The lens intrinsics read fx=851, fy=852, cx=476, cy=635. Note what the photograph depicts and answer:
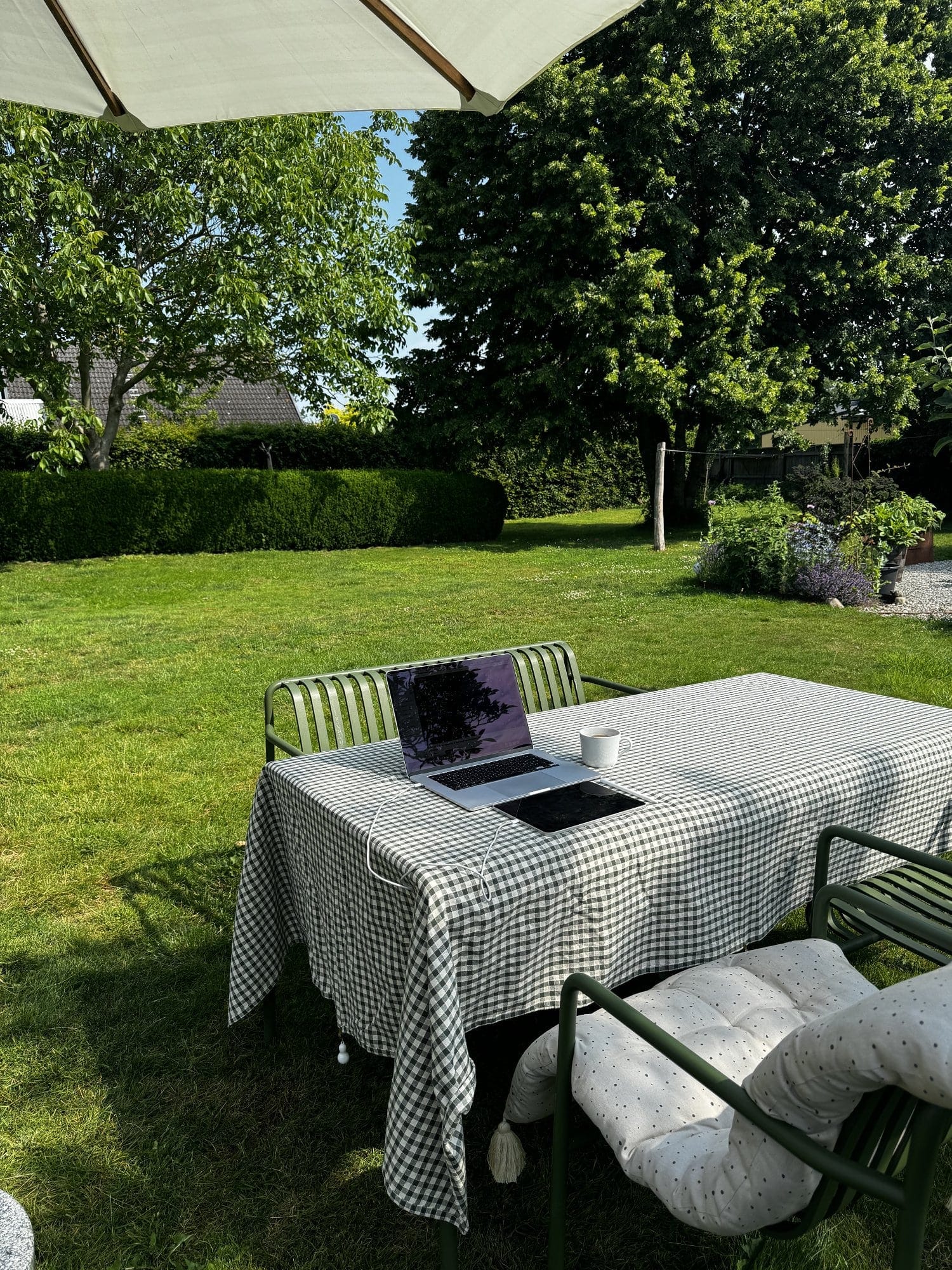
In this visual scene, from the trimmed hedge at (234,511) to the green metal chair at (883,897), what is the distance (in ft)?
45.9

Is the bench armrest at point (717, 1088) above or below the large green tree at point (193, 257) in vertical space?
below

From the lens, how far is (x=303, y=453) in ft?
64.8

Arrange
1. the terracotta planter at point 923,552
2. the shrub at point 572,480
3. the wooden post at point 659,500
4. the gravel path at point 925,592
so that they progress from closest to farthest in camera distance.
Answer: the gravel path at point 925,592 → the terracotta planter at point 923,552 → the wooden post at point 659,500 → the shrub at point 572,480

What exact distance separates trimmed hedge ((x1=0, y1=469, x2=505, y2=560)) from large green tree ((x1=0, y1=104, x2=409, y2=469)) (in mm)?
1307

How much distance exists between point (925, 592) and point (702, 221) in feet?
37.1

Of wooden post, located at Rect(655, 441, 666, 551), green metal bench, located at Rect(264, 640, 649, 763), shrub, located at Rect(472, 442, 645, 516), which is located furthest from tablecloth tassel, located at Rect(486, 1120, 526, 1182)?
shrub, located at Rect(472, 442, 645, 516)

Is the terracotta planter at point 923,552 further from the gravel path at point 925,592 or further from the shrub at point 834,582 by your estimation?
the shrub at point 834,582

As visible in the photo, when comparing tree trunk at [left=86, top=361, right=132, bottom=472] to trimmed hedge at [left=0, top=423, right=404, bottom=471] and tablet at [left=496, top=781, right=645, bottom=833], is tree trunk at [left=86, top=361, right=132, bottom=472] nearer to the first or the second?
trimmed hedge at [left=0, top=423, right=404, bottom=471]

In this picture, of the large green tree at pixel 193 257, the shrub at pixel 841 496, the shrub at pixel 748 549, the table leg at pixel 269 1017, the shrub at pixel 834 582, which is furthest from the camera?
the large green tree at pixel 193 257

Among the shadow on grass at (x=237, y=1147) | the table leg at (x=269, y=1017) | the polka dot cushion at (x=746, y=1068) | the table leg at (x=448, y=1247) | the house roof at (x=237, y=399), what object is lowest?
the shadow on grass at (x=237, y=1147)

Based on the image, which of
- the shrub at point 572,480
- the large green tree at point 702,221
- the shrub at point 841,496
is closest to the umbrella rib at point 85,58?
the shrub at point 841,496

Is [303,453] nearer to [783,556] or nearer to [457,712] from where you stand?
[783,556]

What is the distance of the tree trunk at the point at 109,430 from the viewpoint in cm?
1499

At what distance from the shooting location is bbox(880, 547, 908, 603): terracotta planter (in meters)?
10.4
